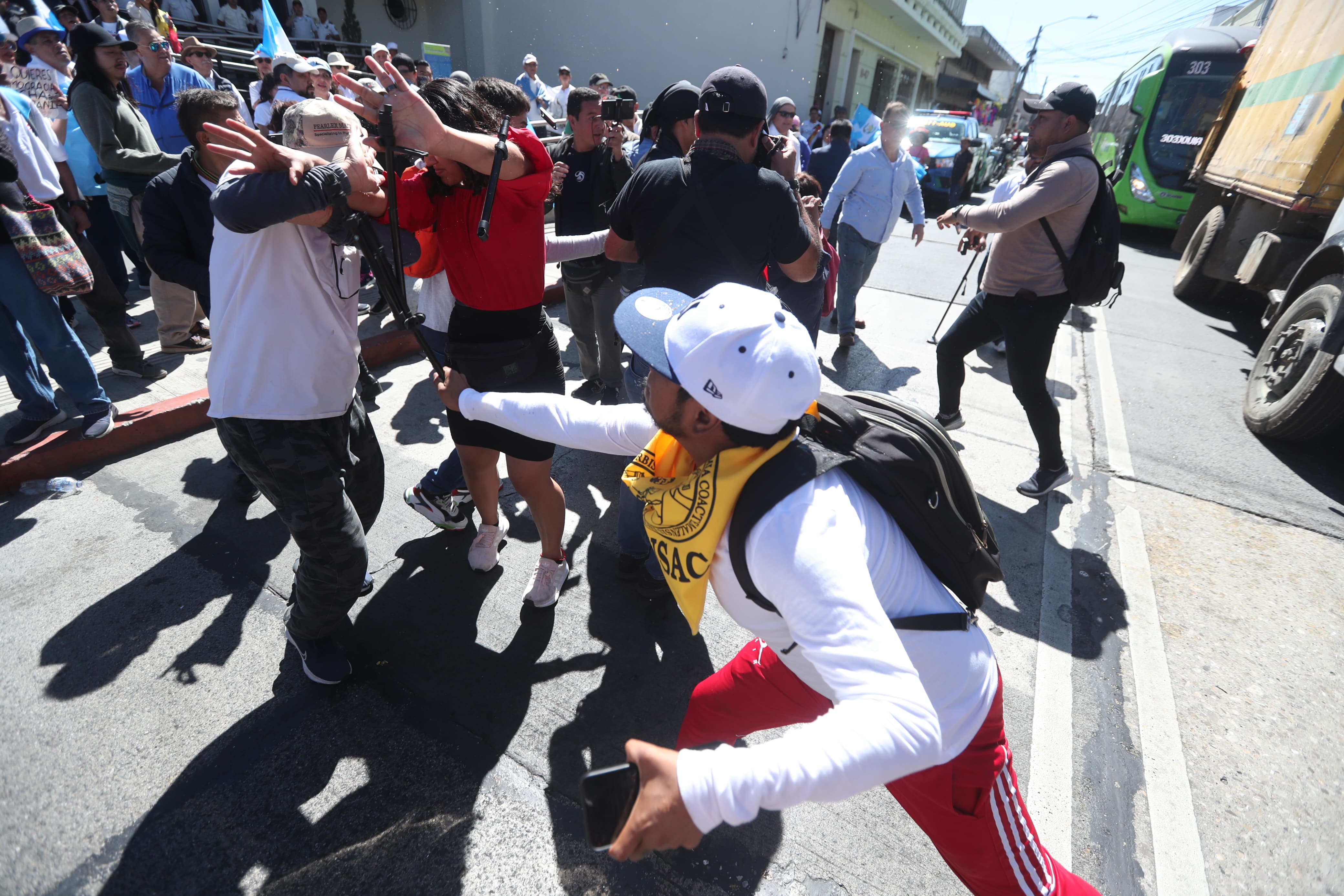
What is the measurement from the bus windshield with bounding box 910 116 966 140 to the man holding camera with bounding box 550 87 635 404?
1320cm

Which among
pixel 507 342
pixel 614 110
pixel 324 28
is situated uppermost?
pixel 324 28

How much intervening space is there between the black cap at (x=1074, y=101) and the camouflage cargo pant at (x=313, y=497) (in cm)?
346

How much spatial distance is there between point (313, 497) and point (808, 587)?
1683 millimetres

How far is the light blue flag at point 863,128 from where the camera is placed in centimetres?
795

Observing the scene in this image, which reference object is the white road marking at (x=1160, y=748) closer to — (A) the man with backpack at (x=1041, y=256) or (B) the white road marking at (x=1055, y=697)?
(B) the white road marking at (x=1055, y=697)

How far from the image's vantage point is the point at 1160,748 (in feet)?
7.52

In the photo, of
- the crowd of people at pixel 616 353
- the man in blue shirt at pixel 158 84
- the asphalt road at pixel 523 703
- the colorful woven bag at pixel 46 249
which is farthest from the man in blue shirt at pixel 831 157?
the colorful woven bag at pixel 46 249

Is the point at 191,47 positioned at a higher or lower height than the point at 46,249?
higher

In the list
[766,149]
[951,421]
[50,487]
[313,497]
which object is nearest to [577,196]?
[766,149]

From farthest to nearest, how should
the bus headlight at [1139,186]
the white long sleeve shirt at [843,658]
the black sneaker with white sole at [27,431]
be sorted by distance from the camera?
the bus headlight at [1139,186] → the black sneaker with white sole at [27,431] → the white long sleeve shirt at [843,658]

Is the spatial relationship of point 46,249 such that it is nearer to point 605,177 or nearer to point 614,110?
point 605,177

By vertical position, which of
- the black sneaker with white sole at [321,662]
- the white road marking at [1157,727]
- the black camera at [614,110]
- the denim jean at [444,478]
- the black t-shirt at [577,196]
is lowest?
the white road marking at [1157,727]

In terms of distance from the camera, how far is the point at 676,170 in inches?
97.2

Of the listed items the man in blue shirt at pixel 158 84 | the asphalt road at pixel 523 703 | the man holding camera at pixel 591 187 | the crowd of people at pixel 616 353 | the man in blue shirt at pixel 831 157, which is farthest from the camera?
the man in blue shirt at pixel 831 157
